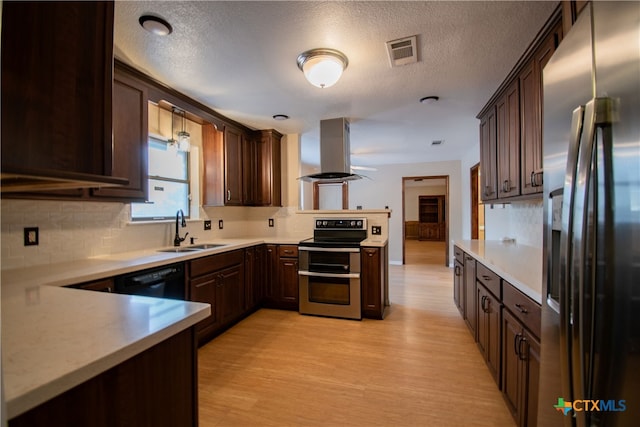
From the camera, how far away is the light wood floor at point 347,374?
1.74m

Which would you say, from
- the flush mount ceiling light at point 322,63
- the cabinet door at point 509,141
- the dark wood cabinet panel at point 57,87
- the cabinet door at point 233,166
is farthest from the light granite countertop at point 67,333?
the cabinet door at point 509,141

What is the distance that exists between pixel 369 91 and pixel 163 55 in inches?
69.5

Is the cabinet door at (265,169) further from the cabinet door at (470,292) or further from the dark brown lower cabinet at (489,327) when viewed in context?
the dark brown lower cabinet at (489,327)

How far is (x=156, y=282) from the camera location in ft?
6.95

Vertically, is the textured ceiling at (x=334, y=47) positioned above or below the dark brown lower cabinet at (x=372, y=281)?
above

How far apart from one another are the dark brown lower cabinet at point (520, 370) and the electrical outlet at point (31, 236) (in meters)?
3.02

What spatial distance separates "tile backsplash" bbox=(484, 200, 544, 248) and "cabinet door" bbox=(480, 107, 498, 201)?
14.4 inches

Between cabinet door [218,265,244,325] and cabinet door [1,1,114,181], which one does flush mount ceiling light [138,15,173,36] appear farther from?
cabinet door [218,265,244,325]

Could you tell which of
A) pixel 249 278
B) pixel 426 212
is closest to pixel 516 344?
pixel 249 278

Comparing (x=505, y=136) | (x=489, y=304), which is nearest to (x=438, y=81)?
(x=505, y=136)

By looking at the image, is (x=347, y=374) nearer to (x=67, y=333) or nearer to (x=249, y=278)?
(x=249, y=278)

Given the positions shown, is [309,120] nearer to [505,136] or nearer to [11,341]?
[505,136]

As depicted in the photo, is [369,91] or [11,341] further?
[369,91]

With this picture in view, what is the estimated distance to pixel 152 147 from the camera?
117 inches
